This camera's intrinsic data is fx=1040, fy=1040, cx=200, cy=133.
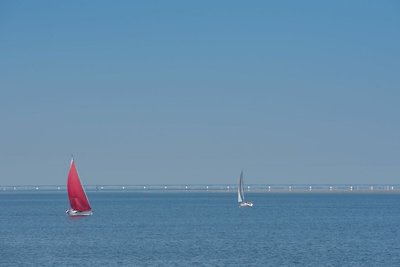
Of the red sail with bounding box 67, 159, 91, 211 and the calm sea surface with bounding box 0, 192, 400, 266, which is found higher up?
the red sail with bounding box 67, 159, 91, 211

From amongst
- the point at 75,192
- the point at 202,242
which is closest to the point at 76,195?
the point at 75,192

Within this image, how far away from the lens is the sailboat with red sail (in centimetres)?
10469

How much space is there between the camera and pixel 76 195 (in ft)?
351

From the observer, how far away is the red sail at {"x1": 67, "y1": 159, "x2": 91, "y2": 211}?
10462 centimetres

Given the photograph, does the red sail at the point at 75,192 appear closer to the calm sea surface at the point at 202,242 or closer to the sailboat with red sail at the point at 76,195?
the sailboat with red sail at the point at 76,195

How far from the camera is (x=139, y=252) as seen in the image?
67375 mm

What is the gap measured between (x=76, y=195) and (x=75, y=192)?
106 centimetres

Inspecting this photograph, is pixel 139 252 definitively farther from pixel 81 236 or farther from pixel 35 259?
pixel 81 236

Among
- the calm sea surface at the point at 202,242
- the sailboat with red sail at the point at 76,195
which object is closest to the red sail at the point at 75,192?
the sailboat with red sail at the point at 76,195

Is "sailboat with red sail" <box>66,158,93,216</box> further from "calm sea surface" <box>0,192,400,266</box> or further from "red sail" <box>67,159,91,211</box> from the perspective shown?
"calm sea surface" <box>0,192,400,266</box>

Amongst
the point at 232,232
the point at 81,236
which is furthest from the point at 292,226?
the point at 81,236

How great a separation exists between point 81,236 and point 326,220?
110ft

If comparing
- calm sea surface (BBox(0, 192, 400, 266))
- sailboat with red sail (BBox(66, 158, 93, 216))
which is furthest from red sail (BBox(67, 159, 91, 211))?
calm sea surface (BBox(0, 192, 400, 266))

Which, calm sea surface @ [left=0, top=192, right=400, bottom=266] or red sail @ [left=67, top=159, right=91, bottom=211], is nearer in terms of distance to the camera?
calm sea surface @ [left=0, top=192, right=400, bottom=266]
